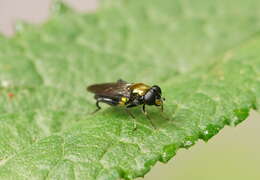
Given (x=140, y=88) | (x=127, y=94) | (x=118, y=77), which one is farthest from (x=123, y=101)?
(x=118, y=77)

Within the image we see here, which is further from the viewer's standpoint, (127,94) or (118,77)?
(118,77)

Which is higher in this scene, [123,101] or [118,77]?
[118,77]

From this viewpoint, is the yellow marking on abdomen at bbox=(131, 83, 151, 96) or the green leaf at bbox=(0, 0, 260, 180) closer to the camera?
the green leaf at bbox=(0, 0, 260, 180)

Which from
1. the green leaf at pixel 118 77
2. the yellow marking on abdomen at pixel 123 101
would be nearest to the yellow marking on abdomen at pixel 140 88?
the yellow marking on abdomen at pixel 123 101

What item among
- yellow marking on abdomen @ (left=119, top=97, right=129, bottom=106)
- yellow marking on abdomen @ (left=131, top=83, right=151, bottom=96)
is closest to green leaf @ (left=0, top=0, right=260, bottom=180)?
yellow marking on abdomen @ (left=119, top=97, right=129, bottom=106)

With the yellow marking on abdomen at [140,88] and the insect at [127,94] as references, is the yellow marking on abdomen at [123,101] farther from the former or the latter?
the yellow marking on abdomen at [140,88]

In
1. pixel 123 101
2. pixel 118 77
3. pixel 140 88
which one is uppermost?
pixel 118 77

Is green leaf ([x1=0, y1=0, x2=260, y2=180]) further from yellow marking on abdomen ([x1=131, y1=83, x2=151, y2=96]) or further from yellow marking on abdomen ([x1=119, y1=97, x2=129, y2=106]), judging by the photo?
yellow marking on abdomen ([x1=131, y1=83, x2=151, y2=96])

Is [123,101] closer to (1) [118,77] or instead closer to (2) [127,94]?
(2) [127,94]
